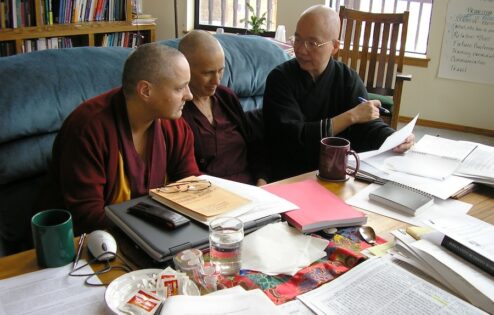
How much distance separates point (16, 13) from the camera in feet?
11.6

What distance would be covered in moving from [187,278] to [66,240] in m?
0.26

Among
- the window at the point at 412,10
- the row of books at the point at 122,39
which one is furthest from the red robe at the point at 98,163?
the window at the point at 412,10

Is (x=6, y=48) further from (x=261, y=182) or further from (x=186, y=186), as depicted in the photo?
(x=186, y=186)

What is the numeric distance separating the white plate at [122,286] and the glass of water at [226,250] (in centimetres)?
12

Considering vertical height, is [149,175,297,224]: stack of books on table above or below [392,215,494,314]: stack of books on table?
above

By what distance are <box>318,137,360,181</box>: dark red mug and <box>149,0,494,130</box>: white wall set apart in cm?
301

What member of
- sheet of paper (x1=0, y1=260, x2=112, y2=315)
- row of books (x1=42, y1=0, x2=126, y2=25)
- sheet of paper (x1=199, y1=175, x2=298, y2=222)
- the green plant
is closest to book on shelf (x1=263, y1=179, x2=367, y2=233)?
sheet of paper (x1=199, y1=175, x2=298, y2=222)

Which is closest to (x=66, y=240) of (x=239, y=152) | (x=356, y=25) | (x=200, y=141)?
(x=200, y=141)

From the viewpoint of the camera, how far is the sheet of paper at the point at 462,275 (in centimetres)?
89

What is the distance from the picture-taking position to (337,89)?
2.03m

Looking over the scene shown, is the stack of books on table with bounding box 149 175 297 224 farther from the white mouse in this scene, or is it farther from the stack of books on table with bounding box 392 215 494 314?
the stack of books on table with bounding box 392 215 494 314

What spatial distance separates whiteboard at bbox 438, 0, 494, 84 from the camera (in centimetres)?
379

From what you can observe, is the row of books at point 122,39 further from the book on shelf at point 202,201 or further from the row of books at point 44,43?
the book on shelf at point 202,201

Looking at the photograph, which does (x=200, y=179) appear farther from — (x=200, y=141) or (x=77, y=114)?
(x=200, y=141)
